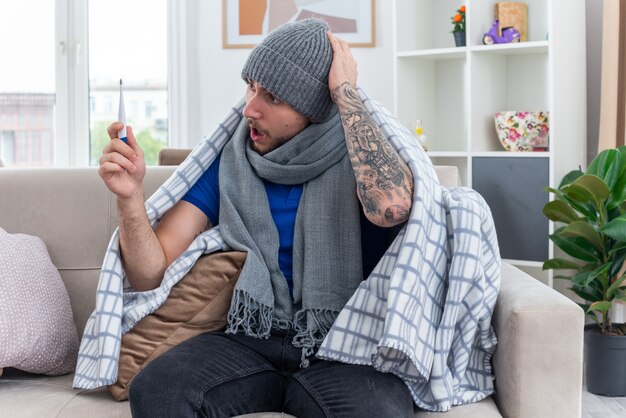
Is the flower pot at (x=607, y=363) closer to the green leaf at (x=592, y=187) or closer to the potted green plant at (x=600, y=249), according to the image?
the potted green plant at (x=600, y=249)

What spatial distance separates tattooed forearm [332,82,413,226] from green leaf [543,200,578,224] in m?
1.46

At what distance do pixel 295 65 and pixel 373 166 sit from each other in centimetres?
28

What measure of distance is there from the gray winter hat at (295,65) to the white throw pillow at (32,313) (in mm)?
641

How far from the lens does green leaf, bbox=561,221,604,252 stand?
9.44 feet

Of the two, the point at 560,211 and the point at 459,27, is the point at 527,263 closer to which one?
the point at 560,211

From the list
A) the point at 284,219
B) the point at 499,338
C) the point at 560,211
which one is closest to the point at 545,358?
the point at 499,338

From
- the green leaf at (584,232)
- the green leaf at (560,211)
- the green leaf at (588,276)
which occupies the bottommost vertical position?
the green leaf at (588,276)

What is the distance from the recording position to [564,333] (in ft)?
5.12

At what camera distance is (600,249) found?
295 centimetres

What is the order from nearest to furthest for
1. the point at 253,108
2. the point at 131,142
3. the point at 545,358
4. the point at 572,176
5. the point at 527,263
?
the point at 545,358 → the point at 131,142 → the point at 253,108 → the point at 572,176 → the point at 527,263

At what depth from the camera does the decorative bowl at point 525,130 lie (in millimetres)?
3375

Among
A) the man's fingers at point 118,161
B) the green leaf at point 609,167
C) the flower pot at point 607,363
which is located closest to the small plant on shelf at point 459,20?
the green leaf at point 609,167

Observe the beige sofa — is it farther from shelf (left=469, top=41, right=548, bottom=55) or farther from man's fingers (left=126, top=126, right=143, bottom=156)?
shelf (left=469, top=41, right=548, bottom=55)

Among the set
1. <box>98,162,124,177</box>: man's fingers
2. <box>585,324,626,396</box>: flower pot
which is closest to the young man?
<box>98,162,124,177</box>: man's fingers
